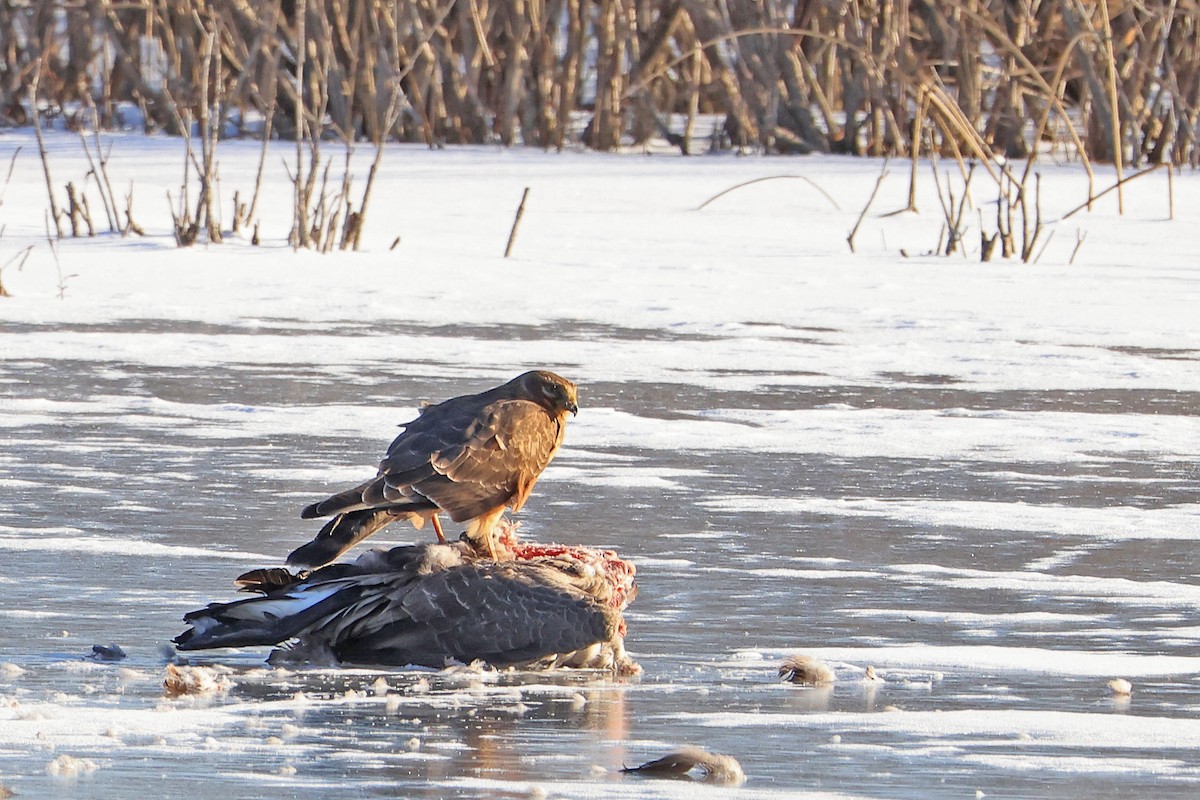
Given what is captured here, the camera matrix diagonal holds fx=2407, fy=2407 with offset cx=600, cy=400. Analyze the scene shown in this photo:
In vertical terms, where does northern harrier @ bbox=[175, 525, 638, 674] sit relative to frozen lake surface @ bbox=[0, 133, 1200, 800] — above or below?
above

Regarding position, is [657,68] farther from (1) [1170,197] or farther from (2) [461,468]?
(2) [461,468]

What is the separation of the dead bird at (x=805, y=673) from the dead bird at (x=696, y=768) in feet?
2.55

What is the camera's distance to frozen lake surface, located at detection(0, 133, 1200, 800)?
386 cm

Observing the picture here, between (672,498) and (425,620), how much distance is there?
210 cm

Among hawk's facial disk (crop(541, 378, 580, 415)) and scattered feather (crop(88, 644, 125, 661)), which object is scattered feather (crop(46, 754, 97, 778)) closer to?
scattered feather (crop(88, 644, 125, 661))

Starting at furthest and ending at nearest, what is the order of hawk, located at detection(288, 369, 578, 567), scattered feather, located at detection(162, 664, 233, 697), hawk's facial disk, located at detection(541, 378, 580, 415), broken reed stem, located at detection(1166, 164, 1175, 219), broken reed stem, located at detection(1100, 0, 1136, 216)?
broken reed stem, located at detection(1100, 0, 1136, 216) < broken reed stem, located at detection(1166, 164, 1175, 219) < hawk's facial disk, located at detection(541, 378, 580, 415) < hawk, located at detection(288, 369, 578, 567) < scattered feather, located at detection(162, 664, 233, 697)

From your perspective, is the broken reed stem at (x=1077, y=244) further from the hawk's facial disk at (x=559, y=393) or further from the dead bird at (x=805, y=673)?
the dead bird at (x=805, y=673)

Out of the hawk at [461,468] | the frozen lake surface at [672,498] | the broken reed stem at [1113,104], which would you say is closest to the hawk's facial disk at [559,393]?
the hawk at [461,468]

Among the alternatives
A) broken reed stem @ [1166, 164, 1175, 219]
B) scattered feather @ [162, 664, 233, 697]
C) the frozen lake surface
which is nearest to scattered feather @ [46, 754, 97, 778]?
the frozen lake surface

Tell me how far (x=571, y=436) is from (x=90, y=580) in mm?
2667

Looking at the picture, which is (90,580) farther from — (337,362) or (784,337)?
(784,337)

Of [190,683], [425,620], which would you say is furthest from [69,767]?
[425,620]

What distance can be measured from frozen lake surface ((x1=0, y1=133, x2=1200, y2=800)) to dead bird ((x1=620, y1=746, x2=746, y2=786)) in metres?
0.03

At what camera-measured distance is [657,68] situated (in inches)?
747
